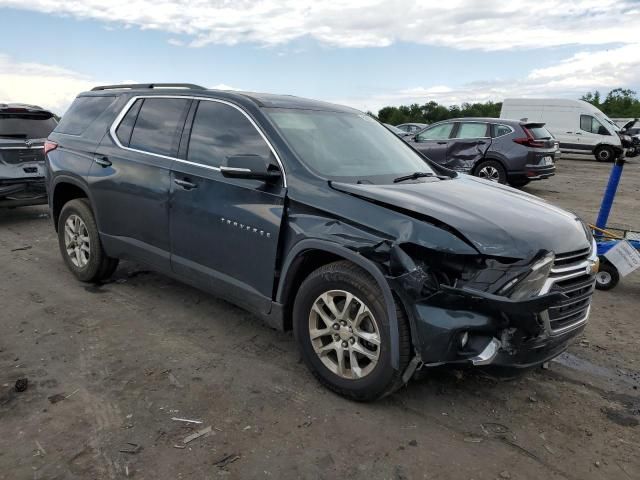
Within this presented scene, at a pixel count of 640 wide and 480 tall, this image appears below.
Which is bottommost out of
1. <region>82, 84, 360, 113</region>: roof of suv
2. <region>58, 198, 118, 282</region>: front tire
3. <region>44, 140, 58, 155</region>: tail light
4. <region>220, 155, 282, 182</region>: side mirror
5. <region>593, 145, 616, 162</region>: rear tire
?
<region>593, 145, 616, 162</region>: rear tire

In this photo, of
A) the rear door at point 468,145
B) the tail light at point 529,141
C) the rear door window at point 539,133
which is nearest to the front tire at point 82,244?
the rear door at point 468,145

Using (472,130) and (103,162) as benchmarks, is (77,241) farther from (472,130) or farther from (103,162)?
(472,130)

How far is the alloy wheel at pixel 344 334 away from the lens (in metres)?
3.01

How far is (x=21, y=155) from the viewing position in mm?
7520

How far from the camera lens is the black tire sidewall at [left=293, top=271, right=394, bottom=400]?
290 cm

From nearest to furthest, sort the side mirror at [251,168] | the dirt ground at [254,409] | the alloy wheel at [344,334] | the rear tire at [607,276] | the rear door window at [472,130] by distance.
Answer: the dirt ground at [254,409]
the alloy wheel at [344,334]
the side mirror at [251,168]
the rear tire at [607,276]
the rear door window at [472,130]

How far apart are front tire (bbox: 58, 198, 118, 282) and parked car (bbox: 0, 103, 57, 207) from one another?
2.65 m

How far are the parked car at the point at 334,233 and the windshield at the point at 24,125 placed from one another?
361 cm

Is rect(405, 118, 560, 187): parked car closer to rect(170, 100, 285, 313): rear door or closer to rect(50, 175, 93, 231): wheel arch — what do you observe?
rect(50, 175, 93, 231): wheel arch

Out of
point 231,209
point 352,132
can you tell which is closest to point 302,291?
point 231,209

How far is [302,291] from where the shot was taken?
3.24 metres

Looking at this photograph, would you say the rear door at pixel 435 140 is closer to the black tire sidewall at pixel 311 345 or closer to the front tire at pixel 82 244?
the front tire at pixel 82 244

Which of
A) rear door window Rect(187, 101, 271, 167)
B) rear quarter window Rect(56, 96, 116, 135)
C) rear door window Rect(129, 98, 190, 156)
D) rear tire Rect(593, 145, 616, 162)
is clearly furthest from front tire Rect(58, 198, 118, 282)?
rear tire Rect(593, 145, 616, 162)

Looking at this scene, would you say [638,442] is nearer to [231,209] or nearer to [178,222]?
[231,209]
